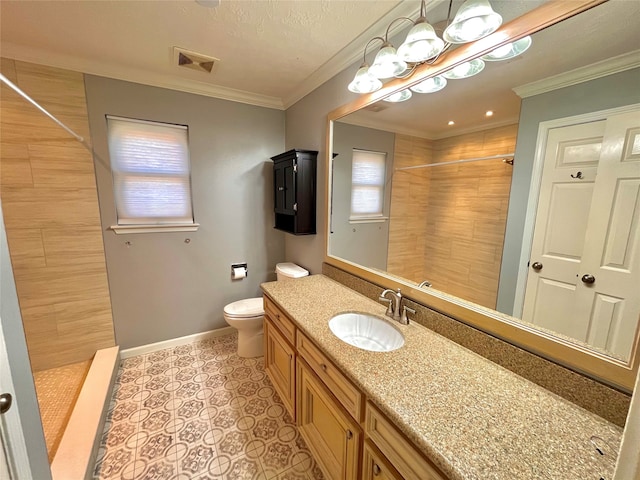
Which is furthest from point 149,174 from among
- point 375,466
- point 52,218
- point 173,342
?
point 375,466

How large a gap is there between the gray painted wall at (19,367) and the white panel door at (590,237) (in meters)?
1.75

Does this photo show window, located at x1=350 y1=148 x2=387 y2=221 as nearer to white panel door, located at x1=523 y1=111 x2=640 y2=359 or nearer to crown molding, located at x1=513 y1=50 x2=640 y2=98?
crown molding, located at x1=513 y1=50 x2=640 y2=98

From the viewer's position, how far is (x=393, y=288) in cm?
150

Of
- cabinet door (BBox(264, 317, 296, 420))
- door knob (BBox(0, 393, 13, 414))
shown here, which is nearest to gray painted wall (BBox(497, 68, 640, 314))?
cabinet door (BBox(264, 317, 296, 420))

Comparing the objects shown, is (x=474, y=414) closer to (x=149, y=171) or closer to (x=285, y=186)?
(x=285, y=186)

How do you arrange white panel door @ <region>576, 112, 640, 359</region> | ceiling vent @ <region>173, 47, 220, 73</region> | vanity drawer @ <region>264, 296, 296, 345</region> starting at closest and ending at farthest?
white panel door @ <region>576, 112, 640, 359</region>, vanity drawer @ <region>264, 296, 296, 345</region>, ceiling vent @ <region>173, 47, 220, 73</region>

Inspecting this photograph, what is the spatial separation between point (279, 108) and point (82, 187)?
183cm

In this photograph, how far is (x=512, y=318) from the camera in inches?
39.6

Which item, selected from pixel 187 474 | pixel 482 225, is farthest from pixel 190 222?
pixel 482 225

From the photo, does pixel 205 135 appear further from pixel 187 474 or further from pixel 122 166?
pixel 187 474

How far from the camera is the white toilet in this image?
2.20m

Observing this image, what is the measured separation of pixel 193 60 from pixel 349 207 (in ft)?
5.14

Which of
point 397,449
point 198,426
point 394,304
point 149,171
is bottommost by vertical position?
point 198,426

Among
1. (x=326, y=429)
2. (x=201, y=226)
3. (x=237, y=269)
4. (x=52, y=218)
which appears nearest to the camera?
(x=326, y=429)
